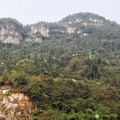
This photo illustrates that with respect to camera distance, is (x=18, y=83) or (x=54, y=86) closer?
(x=18, y=83)

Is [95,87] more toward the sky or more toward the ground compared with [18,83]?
more toward the ground

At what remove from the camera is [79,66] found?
27.6 m

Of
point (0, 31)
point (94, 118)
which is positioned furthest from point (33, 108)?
point (0, 31)

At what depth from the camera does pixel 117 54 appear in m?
39.2

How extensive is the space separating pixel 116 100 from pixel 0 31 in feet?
168

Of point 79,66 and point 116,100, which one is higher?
point 79,66

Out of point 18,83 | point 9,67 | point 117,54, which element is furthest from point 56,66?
point 117,54

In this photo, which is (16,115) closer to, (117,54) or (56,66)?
(56,66)

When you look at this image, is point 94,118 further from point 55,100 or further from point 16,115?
point 16,115

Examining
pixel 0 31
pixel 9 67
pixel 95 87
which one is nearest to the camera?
pixel 95 87

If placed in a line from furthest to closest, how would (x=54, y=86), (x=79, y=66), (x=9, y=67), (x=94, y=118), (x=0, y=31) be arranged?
(x=0, y=31) → (x=79, y=66) → (x=9, y=67) → (x=54, y=86) → (x=94, y=118)

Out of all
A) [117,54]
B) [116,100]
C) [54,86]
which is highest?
[117,54]

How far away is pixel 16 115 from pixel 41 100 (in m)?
2.53

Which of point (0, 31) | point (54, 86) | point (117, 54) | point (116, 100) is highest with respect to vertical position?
point (0, 31)
